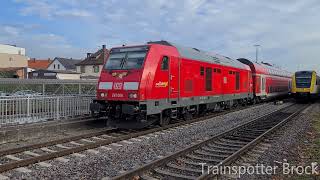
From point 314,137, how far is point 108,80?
781 cm

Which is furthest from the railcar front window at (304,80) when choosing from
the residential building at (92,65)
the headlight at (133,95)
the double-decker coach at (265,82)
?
the residential building at (92,65)

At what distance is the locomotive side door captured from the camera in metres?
14.3

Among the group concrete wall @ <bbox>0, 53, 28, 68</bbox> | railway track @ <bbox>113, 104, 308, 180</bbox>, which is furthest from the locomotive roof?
concrete wall @ <bbox>0, 53, 28, 68</bbox>

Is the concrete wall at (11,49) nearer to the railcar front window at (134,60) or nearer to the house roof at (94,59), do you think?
the house roof at (94,59)

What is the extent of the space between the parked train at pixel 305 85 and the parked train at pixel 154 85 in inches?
736

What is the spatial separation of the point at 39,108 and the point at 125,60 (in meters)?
3.74

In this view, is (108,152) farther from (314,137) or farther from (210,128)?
(314,137)

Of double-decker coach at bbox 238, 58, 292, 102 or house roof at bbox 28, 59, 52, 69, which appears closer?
double-decker coach at bbox 238, 58, 292, 102

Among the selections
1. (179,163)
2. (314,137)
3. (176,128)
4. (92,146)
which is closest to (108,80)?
(176,128)

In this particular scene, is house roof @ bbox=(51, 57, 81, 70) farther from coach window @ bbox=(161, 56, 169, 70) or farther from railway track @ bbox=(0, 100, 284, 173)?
railway track @ bbox=(0, 100, 284, 173)

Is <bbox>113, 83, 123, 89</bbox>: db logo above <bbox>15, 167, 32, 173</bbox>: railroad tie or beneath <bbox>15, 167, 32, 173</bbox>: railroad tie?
above

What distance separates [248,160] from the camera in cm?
905

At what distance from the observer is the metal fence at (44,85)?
1775cm

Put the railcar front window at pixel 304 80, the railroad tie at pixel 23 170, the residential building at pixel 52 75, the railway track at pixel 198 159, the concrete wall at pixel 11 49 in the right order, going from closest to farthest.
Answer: the railway track at pixel 198 159
the railroad tie at pixel 23 170
the railcar front window at pixel 304 80
the residential building at pixel 52 75
the concrete wall at pixel 11 49
